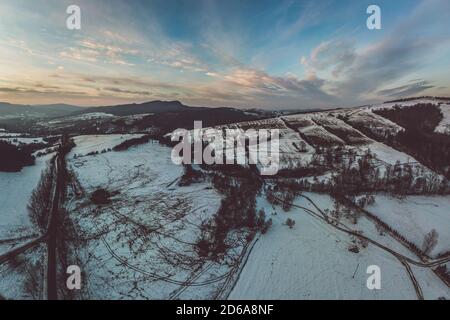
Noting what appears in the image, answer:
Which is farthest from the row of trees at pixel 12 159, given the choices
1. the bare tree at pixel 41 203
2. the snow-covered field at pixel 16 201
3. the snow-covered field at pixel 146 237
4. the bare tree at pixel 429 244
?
the bare tree at pixel 429 244

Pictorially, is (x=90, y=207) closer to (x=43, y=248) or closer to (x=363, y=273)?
(x=43, y=248)

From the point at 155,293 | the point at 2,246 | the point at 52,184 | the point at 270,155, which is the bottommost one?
the point at 155,293

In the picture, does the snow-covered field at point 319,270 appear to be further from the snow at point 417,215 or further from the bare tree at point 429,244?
the snow at point 417,215

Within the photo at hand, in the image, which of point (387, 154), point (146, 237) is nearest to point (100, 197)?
point (146, 237)

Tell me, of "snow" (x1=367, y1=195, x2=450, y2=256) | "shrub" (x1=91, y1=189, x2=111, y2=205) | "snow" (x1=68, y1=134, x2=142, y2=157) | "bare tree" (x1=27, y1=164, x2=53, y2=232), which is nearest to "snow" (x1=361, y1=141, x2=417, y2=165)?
"snow" (x1=367, y1=195, x2=450, y2=256)

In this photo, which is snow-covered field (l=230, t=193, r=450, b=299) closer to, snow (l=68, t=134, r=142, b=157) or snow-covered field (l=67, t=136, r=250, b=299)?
snow-covered field (l=67, t=136, r=250, b=299)

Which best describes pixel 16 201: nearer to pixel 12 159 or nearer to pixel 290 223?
pixel 12 159
